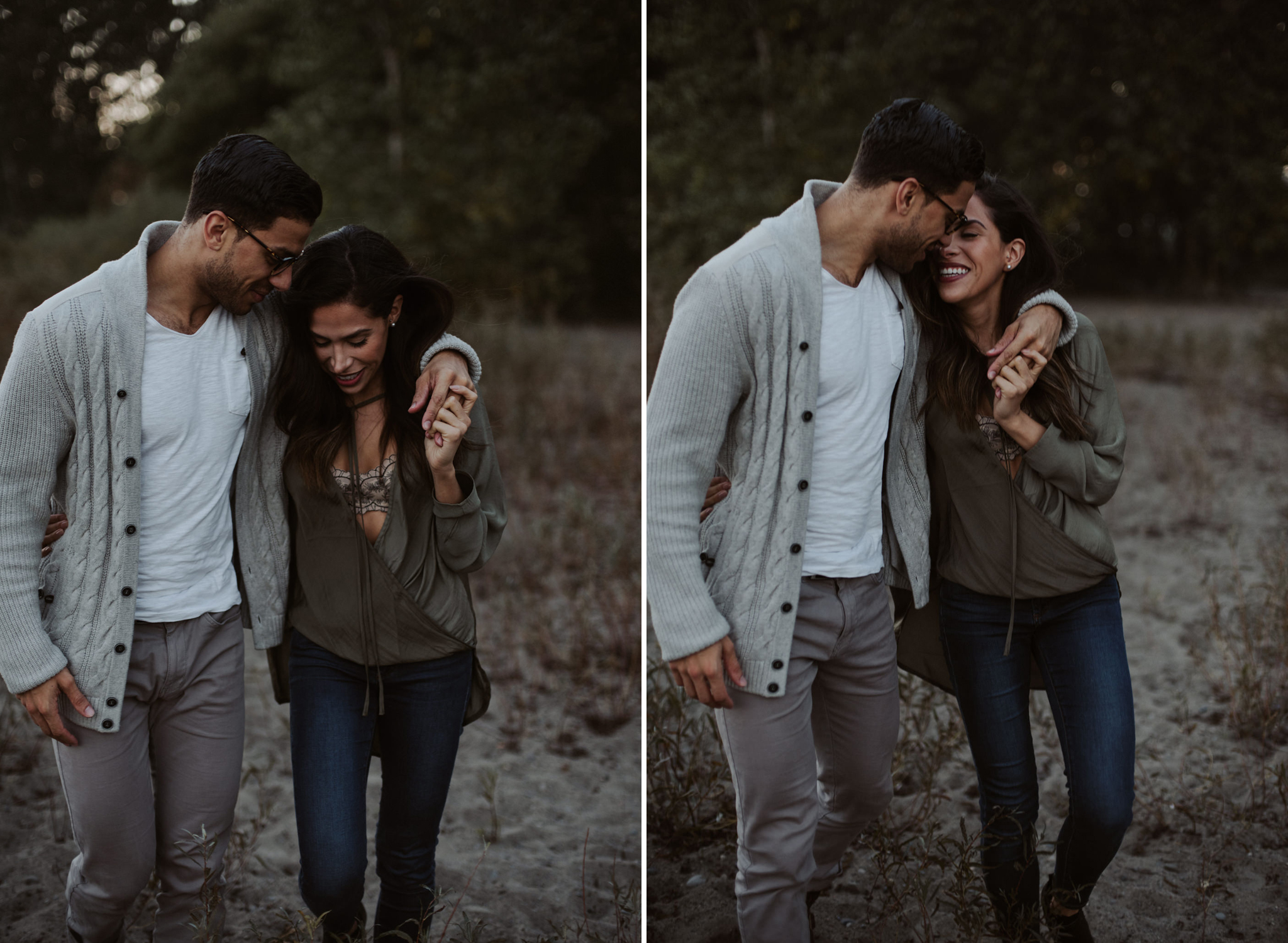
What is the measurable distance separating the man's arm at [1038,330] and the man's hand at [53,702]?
6.02ft

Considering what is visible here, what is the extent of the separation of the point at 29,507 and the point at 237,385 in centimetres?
42

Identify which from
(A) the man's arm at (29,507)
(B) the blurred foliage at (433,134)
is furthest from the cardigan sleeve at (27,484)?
(B) the blurred foliage at (433,134)

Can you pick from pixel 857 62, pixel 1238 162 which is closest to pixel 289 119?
pixel 857 62

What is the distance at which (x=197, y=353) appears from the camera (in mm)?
2072

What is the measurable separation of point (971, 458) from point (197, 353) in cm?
159

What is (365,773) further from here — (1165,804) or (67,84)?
(67,84)

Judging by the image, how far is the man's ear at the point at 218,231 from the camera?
204 centimetres

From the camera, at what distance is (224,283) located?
2.06 metres

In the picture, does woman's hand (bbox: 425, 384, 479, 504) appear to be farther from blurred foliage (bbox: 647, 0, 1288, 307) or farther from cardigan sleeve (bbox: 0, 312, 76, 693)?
blurred foliage (bbox: 647, 0, 1288, 307)

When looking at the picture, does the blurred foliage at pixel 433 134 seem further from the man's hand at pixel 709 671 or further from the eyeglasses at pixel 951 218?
the man's hand at pixel 709 671

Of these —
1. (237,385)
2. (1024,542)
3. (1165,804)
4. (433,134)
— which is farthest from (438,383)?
(433,134)

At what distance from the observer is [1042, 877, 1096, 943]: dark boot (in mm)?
2324

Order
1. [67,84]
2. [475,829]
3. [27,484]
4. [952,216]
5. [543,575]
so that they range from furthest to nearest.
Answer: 1. [67,84]
2. [543,575]
3. [475,829]
4. [952,216]
5. [27,484]

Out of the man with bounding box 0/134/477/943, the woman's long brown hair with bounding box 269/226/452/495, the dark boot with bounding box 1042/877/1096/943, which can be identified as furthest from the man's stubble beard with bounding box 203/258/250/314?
the dark boot with bounding box 1042/877/1096/943
